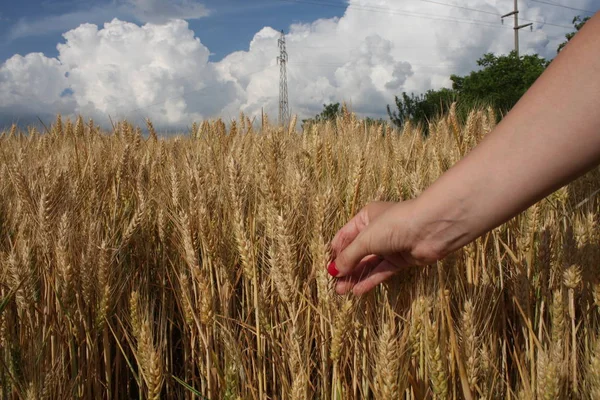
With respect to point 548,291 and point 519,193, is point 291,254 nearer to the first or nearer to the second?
point 519,193

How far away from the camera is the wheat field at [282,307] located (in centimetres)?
104

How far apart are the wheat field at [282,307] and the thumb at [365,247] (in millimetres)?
41

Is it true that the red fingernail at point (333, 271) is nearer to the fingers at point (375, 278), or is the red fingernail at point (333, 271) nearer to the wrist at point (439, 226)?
the fingers at point (375, 278)

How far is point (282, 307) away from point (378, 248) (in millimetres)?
407

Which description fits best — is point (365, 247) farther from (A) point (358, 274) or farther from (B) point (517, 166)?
(B) point (517, 166)

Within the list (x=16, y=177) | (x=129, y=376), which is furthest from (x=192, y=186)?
(x=129, y=376)

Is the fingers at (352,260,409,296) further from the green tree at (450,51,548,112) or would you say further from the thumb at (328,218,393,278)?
the green tree at (450,51,548,112)

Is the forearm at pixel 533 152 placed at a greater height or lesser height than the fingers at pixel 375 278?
greater

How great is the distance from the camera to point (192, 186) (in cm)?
143

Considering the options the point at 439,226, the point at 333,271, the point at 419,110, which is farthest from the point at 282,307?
the point at 419,110

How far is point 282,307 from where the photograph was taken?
127cm

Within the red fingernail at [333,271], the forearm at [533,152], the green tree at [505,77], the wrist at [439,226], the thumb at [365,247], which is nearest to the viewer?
the forearm at [533,152]

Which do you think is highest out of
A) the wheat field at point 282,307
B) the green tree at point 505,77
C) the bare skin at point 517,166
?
the green tree at point 505,77

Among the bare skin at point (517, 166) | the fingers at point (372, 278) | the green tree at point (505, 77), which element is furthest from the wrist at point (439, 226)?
the green tree at point (505, 77)
